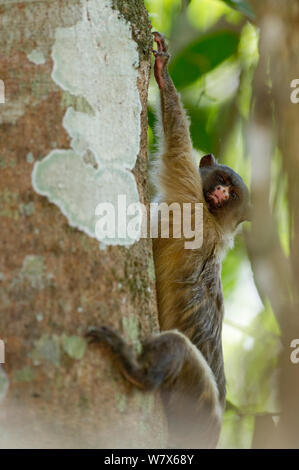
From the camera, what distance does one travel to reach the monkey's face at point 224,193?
430 cm

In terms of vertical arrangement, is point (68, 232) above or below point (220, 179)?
below

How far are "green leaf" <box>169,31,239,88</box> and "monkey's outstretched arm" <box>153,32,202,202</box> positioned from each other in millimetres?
848

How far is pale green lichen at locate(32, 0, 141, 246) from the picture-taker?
2227mm

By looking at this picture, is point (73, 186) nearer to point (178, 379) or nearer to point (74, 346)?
point (74, 346)

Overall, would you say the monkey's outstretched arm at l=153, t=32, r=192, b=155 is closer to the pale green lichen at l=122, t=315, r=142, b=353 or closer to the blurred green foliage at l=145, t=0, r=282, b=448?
the blurred green foliage at l=145, t=0, r=282, b=448

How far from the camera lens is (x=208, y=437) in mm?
3162

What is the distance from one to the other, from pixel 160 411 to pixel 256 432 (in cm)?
227

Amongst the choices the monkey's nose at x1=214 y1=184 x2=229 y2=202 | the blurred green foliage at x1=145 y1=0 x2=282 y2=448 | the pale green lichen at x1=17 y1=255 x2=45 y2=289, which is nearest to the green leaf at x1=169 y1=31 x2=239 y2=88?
the blurred green foliage at x1=145 y1=0 x2=282 y2=448

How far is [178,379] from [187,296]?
811 mm

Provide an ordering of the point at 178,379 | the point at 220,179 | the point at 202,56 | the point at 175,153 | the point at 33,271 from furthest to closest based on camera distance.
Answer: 1. the point at 202,56
2. the point at 220,179
3. the point at 175,153
4. the point at 178,379
5. the point at 33,271

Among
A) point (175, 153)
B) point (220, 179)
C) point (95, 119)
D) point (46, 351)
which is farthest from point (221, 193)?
point (46, 351)

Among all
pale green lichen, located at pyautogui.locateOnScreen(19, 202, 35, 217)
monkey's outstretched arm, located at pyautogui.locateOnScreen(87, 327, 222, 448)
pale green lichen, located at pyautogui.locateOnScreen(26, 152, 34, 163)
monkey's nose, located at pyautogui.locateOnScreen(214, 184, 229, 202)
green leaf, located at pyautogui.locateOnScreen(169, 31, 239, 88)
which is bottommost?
monkey's outstretched arm, located at pyautogui.locateOnScreen(87, 327, 222, 448)

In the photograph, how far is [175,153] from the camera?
13.3 feet
